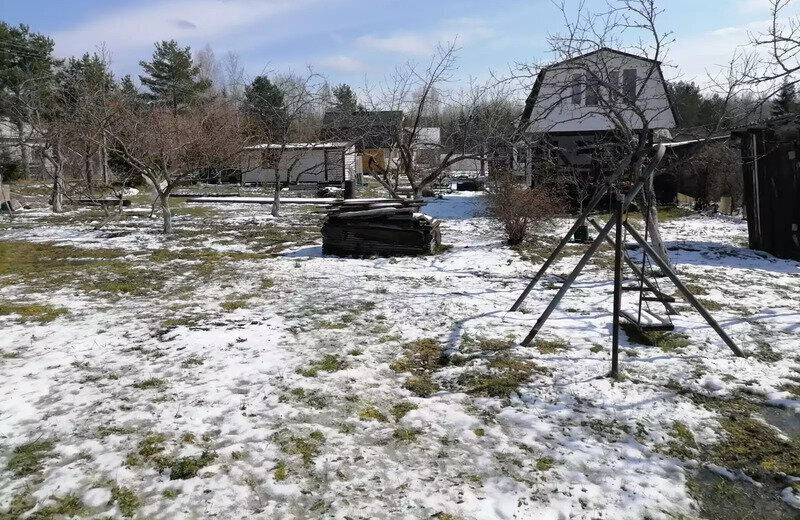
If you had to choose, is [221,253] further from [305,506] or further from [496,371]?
[305,506]

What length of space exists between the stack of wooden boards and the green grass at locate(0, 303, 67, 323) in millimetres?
5109

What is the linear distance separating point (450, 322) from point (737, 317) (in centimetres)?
347

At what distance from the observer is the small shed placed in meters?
9.88

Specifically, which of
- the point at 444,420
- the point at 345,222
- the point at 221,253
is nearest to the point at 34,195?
the point at 221,253

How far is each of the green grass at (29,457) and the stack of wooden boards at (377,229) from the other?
292 inches

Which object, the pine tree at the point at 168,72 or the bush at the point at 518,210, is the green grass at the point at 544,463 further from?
the pine tree at the point at 168,72

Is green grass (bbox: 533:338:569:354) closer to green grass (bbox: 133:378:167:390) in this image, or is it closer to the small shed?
green grass (bbox: 133:378:167:390)

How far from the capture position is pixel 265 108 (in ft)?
62.2

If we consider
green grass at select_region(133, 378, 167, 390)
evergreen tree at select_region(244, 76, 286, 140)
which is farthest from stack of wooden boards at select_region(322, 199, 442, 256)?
evergreen tree at select_region(244, 76, 286, 140)

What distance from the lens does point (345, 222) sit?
10617 mm

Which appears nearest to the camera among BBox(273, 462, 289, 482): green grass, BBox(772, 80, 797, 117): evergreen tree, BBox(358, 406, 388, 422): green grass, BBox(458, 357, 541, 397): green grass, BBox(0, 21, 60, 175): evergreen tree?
BBox(273, 462, 289, 482): green grass

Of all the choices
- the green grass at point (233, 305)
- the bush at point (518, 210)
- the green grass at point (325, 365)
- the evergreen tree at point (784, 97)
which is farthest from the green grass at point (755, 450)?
the bush at point (518, 210)

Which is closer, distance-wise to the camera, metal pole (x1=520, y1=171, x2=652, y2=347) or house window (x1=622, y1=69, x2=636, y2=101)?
metal pole (x1=520, y1=171, x2=652, y2=347)

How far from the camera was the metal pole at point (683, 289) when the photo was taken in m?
4.58
